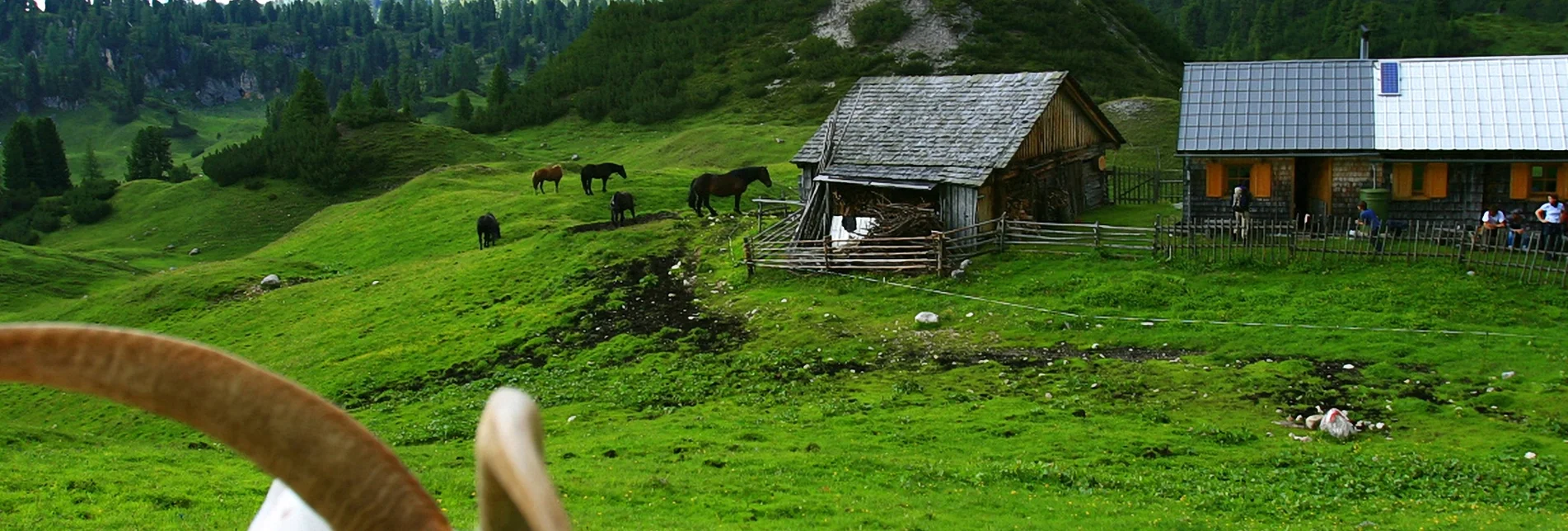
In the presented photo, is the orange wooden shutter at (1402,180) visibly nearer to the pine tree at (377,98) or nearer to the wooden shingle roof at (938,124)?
the wooden shingle roof at (938,124)

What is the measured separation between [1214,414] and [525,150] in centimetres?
6865

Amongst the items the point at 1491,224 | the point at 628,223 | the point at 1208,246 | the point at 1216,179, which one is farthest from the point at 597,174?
A: the point at 1491,224

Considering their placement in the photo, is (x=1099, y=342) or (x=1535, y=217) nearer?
(x=1099, y=342)

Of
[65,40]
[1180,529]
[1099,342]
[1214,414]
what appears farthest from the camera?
[65,40]

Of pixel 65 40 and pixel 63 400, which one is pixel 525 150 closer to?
pixel 63 400

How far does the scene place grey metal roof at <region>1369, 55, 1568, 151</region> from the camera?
2859cm

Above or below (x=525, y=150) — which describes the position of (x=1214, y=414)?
below

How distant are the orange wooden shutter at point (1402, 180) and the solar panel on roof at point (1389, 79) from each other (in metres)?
2.47

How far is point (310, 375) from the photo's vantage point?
27.1 meters

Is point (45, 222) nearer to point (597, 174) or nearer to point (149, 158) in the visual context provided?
point (149, 158)

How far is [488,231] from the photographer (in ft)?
128

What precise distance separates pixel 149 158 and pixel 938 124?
76156 mm

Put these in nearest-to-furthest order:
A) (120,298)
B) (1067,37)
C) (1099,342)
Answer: (1099,342) < (120,298) < (1067,37)

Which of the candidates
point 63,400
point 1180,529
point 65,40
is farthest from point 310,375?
point 65,40
